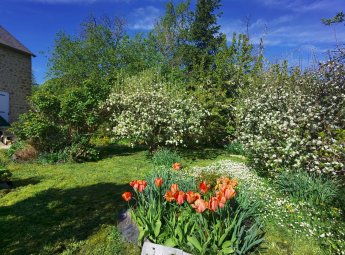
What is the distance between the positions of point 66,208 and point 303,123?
564cm

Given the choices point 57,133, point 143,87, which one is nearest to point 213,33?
point 143,87

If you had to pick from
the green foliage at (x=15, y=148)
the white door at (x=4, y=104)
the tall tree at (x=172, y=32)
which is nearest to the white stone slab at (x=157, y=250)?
the green foliage at (x=15, y=148)

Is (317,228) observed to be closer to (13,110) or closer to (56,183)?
(56,183)

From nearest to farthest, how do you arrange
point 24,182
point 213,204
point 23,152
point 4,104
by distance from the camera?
1. point 213,204
2. point 24,182
3. point 23,152
4. point 4,104

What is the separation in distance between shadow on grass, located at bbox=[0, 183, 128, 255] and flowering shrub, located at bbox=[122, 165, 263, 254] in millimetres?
1174

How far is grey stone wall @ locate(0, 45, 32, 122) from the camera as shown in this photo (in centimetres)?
1739

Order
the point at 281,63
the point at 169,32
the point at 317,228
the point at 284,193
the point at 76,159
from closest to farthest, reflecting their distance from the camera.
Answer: the point at 317,228
the point at 284,193
the point at 76,159
the point at 281,63
the point at 169,32

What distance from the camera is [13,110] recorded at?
18.0 meters

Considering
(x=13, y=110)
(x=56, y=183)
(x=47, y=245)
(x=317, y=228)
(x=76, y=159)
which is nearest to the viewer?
(x=47, y=245)

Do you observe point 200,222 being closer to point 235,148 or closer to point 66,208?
point 66,208

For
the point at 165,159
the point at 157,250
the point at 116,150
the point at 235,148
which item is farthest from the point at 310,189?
the point at 116,150

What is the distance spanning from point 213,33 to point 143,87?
66.7 feet

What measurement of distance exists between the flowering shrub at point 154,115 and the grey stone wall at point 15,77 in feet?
38.8

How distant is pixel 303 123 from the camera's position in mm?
6359
